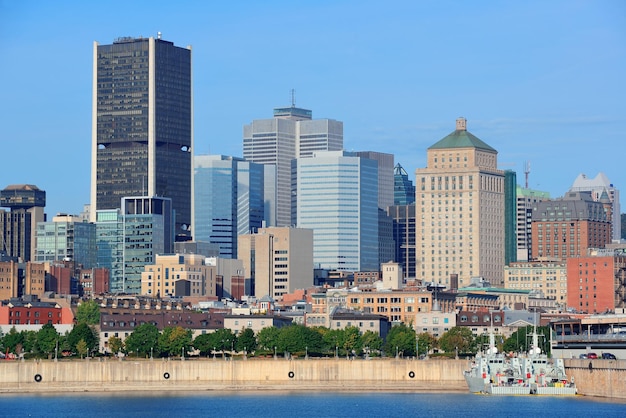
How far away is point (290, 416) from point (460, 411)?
17873mm

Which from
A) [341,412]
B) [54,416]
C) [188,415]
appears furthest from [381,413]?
[54,416]

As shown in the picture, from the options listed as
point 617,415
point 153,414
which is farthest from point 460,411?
point 153,414

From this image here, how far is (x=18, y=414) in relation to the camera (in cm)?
19675

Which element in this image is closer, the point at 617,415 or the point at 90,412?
the point at 617,415

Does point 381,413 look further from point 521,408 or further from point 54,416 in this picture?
point 54,416

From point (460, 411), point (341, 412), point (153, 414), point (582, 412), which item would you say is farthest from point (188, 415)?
point (582, 412)

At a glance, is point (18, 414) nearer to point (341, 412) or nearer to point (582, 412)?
point (341, 412)

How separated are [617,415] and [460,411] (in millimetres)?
19323

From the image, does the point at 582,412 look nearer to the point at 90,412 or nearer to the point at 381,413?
the point at 381,413

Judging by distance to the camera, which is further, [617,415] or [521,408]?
[521,408]

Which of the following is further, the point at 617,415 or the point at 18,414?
the point at 18,414

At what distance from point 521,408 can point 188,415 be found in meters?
34.7

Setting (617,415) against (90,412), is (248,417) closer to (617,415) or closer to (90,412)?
(90,412)

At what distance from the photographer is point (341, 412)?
646 feet
